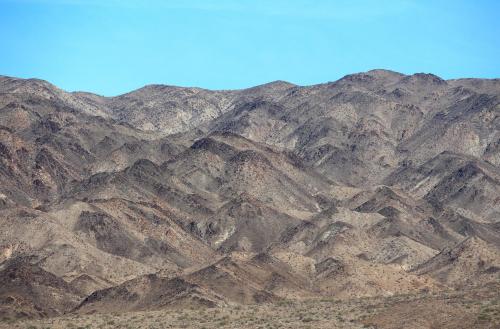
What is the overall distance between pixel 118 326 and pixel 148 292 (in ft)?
173

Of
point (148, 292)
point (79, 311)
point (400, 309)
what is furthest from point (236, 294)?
point (400, 309)

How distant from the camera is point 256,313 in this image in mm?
80062

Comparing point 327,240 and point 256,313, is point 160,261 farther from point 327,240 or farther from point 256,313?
point 256,313

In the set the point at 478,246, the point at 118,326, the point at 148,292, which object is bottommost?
the point at 118,326

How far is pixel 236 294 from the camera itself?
133750 mm

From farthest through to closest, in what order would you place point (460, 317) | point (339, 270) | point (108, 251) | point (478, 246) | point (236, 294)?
point (108, 251)
point (478, 246)
point (339, 270)
point (236, 294)
point (460, 317)

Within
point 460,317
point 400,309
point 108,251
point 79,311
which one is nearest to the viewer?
point 460,317

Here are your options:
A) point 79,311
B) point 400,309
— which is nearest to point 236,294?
point 79,311

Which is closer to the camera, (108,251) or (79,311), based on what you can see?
(79,311)

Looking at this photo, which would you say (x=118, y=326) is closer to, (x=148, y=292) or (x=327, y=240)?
(x=148, y=292)

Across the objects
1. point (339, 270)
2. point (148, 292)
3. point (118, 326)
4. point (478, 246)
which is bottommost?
point (118, 326)

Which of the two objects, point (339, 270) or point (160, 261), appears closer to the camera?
point (339, 270)

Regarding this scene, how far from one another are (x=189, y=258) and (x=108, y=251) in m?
13.5

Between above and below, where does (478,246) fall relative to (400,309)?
above
